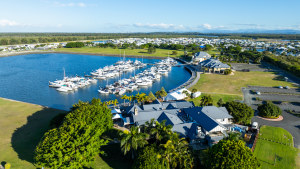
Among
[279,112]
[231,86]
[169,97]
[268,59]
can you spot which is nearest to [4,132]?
[169,97]

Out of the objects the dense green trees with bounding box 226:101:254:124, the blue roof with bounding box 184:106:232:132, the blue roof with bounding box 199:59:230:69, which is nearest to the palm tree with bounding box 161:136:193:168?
the blue roof with bounding box 184:106:232:132

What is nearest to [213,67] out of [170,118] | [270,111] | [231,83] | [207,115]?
[231,83]

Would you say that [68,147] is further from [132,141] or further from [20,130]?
[20,130]

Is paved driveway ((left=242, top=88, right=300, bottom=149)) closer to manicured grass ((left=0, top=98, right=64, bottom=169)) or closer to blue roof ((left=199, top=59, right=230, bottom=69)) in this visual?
manicured grass ((left=0, top=98, right=64, bottom=169))

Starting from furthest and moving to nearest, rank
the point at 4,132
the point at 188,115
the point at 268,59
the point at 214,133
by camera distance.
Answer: the point at 268,59 → the point at 188,115 → the point at 4,132 → the point at 214,133

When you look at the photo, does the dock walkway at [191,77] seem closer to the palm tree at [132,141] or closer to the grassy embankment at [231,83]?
the grassy embankment at [231,83]

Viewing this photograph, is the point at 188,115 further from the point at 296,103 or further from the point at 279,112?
the point at 296,103

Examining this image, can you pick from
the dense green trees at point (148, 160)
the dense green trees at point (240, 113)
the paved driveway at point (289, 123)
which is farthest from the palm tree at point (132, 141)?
the paved driveway at point (289, 123)
